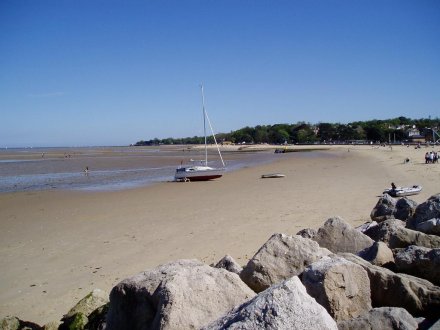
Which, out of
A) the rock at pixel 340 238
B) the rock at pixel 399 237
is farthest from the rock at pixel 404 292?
the rock at pixel 340 238

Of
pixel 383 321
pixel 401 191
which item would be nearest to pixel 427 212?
pixel 383 321

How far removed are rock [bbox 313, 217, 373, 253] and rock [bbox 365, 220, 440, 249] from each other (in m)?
0.33

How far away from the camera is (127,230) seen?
42.5ft

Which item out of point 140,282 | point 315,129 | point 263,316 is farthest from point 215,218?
point 315,129

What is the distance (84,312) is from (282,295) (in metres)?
3.62

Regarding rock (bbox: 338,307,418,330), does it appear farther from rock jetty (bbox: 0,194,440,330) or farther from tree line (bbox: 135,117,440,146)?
tree line (bbox: 135,117,440,146)

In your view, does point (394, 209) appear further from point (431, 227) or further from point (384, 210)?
point (431, 227)

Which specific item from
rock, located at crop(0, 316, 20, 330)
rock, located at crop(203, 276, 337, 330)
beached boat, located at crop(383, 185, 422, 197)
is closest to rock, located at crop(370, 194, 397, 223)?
beached boat, located at crop(383, 185, 422, 197)

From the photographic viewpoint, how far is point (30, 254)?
34.6 ft

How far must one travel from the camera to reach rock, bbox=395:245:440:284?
4.47 metres

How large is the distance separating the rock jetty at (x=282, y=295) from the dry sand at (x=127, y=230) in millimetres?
2632

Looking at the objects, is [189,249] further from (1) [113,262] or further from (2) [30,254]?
(2) [30,254]

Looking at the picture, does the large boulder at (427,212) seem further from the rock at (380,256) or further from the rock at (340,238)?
the rock at (380,256)

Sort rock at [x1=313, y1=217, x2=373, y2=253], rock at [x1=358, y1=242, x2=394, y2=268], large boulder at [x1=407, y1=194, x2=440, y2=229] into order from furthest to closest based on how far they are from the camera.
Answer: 1. large boulder at [x1=407, y1=194, x2=440, y2=229]
2. rock at [x1=313, y1=217, x2=373, y2=253]
3. rock at [x1=358, y1=242, x2=394, y2=268]
